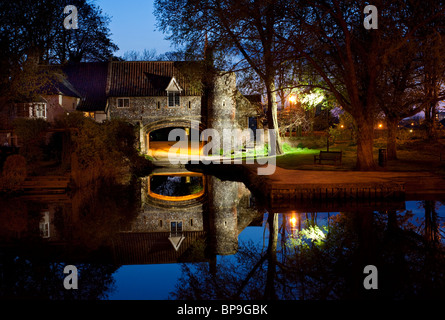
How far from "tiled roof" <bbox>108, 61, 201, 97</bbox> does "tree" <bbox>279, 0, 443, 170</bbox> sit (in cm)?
1576

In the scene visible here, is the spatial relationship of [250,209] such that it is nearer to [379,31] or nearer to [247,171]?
[247,171]

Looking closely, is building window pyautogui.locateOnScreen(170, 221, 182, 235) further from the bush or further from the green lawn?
the green lawn

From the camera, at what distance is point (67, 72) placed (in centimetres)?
3503

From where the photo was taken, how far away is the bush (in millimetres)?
14492

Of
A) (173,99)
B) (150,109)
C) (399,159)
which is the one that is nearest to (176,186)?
(399,159)

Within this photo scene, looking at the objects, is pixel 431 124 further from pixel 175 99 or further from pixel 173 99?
pixel 173 99

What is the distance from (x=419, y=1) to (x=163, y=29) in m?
12.7

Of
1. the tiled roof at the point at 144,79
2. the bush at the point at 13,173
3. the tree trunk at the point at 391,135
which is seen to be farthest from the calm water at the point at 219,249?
the tiled roof at the point at 144,79

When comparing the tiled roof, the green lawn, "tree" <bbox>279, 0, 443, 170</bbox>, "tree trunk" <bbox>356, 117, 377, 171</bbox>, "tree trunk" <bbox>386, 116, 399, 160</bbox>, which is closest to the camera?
"tree" <bbox>279, 0, 443, 170</bbox>

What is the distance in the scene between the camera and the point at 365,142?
52.3 feet

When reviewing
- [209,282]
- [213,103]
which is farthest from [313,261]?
[213,103]

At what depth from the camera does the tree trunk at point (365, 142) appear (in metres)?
15.9

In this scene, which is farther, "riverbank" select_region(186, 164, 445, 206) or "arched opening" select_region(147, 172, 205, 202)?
"arched opening" select_region(147, 172, 205, 202)

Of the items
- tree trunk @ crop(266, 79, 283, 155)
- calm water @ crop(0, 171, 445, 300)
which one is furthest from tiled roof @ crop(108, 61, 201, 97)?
calm water @ crop(0, 171, 445, 300)
